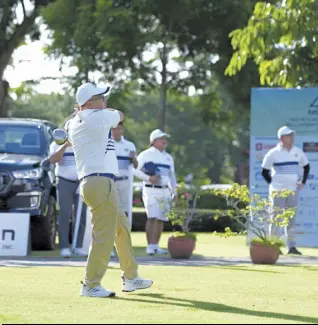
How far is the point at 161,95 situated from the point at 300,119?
912cm

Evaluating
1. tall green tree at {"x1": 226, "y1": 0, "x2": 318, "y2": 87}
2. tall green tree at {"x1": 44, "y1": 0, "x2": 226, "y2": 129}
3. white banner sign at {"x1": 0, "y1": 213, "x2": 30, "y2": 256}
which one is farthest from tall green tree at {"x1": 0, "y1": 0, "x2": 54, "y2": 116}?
white banner sign at {"x1": 0, "y1": 213, "x2": 30, "y2": 256}

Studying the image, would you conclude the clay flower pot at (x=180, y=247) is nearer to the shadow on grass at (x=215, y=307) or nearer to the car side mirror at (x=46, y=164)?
the car side mirror at (x=46, y=164)

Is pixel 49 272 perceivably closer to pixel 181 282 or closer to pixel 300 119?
pixel 181 282

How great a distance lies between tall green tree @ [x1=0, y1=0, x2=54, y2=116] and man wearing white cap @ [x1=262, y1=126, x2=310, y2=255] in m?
15.3

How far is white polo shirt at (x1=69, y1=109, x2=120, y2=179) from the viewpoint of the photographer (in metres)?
11.0

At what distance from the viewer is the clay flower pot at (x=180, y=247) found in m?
17.8

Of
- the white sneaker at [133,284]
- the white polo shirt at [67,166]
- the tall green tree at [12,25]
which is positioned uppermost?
the tall green tree at [12,25]

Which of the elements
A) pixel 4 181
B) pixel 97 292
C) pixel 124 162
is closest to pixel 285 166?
pixel 124 162

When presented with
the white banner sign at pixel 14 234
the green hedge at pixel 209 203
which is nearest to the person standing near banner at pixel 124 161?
the white banner sign at pixel 14 234

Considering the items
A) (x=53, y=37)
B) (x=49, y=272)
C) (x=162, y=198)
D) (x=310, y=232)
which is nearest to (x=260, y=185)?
(x=310, y=232)

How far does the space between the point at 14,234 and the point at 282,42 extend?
19.3 feet

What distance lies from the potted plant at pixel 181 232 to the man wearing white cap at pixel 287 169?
1342mm

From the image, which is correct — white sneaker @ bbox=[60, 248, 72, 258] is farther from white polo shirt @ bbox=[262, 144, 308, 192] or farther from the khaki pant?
the khaki pant

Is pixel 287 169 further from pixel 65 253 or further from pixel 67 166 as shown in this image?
pixel 65 253
